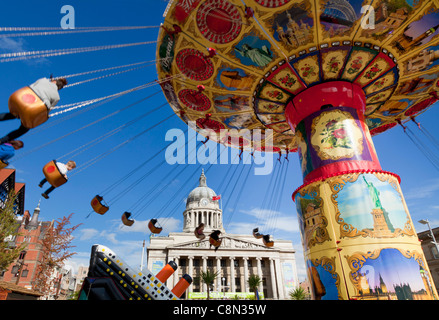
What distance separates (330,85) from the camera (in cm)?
1023

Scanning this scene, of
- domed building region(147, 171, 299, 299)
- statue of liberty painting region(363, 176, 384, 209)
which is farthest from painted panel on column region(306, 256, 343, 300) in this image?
domed building region(147, 171, 299, 299)

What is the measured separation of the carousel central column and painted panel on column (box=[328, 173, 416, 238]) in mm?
28

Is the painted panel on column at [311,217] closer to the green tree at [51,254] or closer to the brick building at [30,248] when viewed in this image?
the green tree at [51,254]

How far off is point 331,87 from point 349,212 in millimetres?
4985

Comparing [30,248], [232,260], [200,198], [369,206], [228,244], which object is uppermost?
[200,198]

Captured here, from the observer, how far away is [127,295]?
5285 millimetres

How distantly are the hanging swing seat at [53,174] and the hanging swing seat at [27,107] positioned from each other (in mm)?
2821

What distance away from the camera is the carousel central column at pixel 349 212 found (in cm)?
739

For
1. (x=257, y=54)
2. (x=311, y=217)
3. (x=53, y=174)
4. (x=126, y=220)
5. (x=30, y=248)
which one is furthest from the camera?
(x=30, y=248)

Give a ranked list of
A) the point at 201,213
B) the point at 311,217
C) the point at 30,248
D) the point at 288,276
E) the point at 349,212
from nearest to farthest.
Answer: the point at 349,212 < the point at 311,217 < the point at 30,248 < the point at 288,276 < the point at 201,213

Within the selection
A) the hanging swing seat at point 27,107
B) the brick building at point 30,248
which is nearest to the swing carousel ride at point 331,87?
the hanging swing seat at point 27,107

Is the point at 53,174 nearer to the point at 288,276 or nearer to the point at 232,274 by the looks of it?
the point at 232,274

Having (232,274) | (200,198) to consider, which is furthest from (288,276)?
(200,198)
